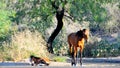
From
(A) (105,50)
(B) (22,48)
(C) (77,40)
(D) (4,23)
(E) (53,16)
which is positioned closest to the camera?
(C) (77,40)

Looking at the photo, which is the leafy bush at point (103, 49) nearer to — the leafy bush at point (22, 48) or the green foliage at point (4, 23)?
the leafy bush at point (22, 48)

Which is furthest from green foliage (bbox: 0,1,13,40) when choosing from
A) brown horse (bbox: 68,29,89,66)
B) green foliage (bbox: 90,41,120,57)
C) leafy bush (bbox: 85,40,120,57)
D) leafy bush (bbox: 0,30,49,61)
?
brown horse (bbox: 68,29,89,66)

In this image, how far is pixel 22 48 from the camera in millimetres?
23438

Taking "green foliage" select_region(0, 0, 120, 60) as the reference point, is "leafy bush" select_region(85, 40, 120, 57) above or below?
below

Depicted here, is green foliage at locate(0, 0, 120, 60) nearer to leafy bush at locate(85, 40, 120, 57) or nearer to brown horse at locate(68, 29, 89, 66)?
leafy bush at locate(85, 40, 120, 57)

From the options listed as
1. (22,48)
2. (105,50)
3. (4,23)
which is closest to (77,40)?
(22,48)

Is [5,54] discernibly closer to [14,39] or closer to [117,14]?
[14,39]

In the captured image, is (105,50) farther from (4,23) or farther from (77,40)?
(77,40)

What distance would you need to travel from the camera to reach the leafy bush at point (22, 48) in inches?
911

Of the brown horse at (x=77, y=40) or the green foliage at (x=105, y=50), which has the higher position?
the brown horse at (x=77, y=40)

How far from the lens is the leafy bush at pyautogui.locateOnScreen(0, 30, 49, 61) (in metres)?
23.1

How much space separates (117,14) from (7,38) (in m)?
14.7

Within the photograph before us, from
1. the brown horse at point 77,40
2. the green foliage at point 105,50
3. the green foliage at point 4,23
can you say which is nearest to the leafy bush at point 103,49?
the green foliage at point 105,50

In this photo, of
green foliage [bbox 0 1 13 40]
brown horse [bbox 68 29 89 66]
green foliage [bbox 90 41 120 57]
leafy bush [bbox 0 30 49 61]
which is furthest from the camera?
green foliage [bbox 90 41 120 57]
